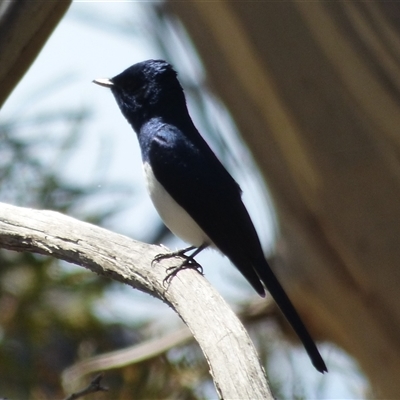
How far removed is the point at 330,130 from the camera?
9.47ft

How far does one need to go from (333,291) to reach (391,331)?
273 millimetres

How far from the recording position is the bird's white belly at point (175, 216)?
11.8 feet

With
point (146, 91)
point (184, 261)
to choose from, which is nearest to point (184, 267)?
point (184, 261)

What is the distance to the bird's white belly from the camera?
3590mm

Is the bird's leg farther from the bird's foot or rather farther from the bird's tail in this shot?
the bird's tail

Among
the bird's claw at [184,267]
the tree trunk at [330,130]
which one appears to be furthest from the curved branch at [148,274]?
the tree trunk at [330,130]

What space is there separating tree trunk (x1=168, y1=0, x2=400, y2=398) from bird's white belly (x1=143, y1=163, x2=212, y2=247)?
537 millimetres

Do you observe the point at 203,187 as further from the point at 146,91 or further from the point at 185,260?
the point at 146,91

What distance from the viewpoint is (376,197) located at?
288 centimetres

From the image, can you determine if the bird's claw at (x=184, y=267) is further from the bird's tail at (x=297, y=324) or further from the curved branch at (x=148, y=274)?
the bird's tail at (x=297, y=324)

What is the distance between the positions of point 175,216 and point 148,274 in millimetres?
800

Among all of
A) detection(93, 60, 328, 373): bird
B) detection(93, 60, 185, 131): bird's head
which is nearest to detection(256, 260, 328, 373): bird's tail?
detection(93, 60, 328, 373): bird

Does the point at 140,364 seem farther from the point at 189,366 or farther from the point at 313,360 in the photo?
the point at 313,360

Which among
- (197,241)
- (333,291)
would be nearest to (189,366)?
(197,241)
